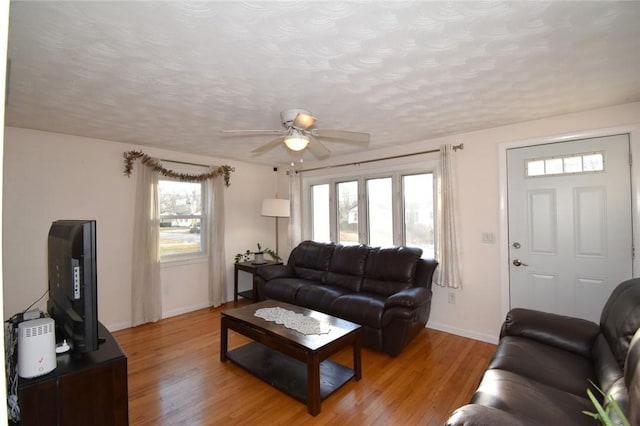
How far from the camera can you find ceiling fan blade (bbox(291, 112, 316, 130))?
2.14 metres

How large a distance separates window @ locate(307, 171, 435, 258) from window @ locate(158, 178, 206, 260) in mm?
1789

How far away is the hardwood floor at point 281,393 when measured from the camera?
209 cm

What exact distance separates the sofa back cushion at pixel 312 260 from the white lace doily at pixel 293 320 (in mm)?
1327

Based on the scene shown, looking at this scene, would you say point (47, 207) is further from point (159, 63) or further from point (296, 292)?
point (296, 292)

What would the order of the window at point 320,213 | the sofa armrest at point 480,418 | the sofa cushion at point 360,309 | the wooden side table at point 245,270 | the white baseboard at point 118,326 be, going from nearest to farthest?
the sofa armrest at point 480,418
the sofa cushion at point 360,309
the white baseboard at point 118,326
the wooden side table at point 245,270
the window at point 320,213

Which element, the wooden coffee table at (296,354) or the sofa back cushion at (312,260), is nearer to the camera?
the wooden coffee table at (296,354)

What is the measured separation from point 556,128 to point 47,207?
5270mm

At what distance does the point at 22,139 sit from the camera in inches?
120

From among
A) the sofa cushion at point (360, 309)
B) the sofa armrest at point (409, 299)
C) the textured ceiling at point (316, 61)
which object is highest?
the textured ceiling at point (316, 61)

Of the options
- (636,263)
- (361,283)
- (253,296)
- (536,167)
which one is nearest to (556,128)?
(536,167)

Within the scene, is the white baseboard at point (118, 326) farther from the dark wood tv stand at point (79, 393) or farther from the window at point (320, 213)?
the window at point (320, 213)

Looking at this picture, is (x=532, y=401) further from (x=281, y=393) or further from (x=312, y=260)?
(x=312, y=260)

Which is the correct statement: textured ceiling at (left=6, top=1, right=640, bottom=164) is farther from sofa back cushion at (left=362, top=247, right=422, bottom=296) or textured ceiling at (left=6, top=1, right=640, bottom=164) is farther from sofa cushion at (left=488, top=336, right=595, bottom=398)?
sofa cushion at (left=488, top=336, right=595, bottom=398)

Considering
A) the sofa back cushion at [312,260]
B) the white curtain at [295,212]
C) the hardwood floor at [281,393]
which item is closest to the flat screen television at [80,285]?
the hardwood floor at [281,393]
